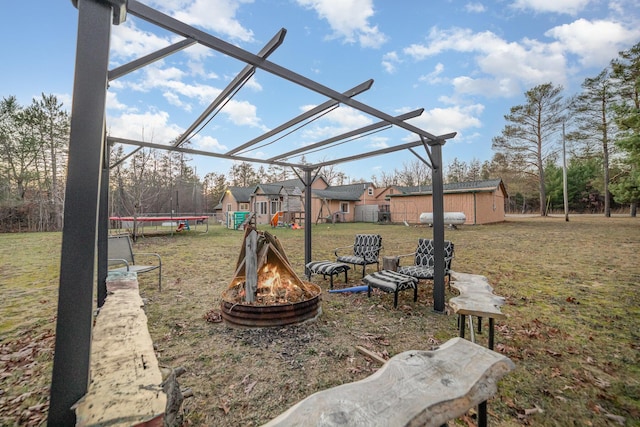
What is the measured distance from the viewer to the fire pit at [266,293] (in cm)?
385

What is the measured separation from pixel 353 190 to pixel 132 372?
30.4m

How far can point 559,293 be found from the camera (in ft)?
17.4

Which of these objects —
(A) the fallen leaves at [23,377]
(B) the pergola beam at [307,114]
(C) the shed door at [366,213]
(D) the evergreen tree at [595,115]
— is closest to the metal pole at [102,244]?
(A) the fallen leaves at [23,377]

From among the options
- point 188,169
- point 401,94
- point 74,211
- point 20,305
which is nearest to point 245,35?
point 74,211

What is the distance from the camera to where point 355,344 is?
347 centimetres

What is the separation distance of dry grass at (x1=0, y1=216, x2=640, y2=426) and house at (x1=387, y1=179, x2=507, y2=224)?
14.9m

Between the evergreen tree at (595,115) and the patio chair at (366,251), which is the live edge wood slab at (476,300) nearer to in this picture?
the patio chair at (366,251)

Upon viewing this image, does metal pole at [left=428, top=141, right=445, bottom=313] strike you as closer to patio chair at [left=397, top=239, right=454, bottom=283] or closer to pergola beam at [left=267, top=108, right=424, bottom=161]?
patio chair at [left=397, top=239, right=454, bottom=283]

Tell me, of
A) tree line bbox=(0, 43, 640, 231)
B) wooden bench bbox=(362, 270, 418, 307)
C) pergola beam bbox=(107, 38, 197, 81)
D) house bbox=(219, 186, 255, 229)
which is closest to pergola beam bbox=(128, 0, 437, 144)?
pergola beam bbox=(107, 38, 197, 81)

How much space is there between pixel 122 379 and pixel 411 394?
1760 millimetres

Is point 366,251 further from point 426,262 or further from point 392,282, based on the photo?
point 392,282

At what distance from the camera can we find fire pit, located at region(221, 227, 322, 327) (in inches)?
151

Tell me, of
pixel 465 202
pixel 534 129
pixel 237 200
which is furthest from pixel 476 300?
pixel 534 129

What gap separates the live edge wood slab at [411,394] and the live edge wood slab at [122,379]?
0.72m
